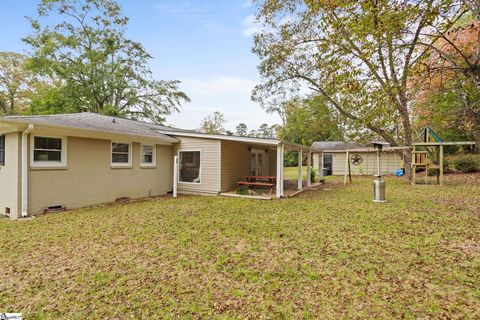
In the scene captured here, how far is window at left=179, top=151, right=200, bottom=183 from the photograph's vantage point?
10852 millimetres

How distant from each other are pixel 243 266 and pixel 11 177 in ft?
23.0

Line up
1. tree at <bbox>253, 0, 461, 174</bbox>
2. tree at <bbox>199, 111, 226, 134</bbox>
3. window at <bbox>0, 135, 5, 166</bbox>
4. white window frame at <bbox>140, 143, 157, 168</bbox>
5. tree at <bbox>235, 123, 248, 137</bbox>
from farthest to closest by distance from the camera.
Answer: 1. tree at <bbox>235, 123, 248, 137</bbox>
2. tree at <bbox>199, 111, 226, 134</bbox>
3. white window frame at <bbox>140, 143, 157, 168</bbox>
4. window at <bbox>0, 135, 5, 166</bbox>
5. tree at <bbox>253, 0, 461, 174</bbox>

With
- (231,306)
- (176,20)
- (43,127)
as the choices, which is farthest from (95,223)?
(176,20)

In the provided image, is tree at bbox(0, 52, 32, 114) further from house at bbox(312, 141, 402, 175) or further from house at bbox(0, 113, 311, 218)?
house at bbox(312, 141, 402, 175)

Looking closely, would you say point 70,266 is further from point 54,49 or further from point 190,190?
point 54,49

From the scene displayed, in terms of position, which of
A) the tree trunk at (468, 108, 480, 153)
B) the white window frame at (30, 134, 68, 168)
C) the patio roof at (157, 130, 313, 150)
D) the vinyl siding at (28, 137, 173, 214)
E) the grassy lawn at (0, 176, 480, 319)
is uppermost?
the tree trunk at (468, 108, 480, 153)

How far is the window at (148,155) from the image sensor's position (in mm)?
9891

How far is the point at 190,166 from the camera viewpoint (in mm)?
11008

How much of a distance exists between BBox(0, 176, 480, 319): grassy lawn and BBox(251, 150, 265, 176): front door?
7.33 meters

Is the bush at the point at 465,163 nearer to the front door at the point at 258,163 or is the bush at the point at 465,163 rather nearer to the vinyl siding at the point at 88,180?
the front door at the point at 258,163

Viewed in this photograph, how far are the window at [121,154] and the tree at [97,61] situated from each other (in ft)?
46.0

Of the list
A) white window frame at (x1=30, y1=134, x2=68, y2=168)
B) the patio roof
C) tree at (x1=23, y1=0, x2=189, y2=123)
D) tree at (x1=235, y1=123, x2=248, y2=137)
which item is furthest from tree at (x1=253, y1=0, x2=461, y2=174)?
tree at (x1=235, y1=123, x2=248, y2=137)

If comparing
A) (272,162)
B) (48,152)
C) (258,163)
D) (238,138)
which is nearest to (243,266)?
(238,138)

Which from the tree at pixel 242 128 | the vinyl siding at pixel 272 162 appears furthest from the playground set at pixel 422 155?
the tree at pixel 242 128
